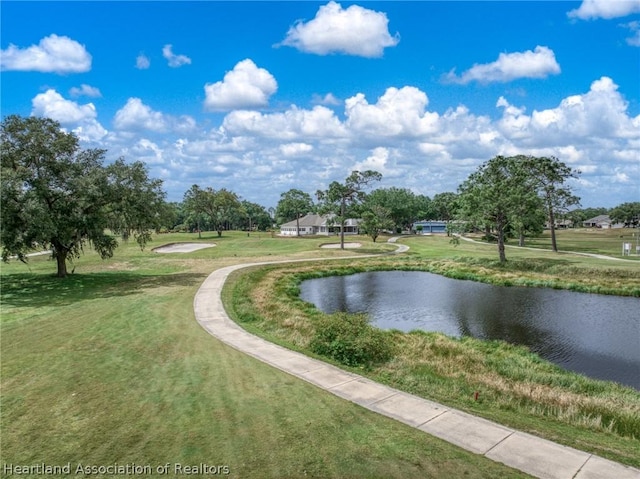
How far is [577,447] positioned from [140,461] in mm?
7712

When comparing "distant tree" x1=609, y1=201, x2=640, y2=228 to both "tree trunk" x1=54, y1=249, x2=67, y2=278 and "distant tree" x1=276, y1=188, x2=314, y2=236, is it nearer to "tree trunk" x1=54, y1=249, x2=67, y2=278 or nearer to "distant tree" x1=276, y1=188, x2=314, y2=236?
"distant tree" x1=276, y1=188, x2=314, y2=236

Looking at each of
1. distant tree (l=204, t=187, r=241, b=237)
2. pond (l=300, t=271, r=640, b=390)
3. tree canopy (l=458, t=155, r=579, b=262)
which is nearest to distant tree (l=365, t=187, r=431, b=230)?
distant tree (l=204, t=187, r=241, b=237)

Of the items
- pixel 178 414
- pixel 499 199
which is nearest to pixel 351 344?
pixel 178 414

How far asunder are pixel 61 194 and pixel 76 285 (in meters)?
5.84

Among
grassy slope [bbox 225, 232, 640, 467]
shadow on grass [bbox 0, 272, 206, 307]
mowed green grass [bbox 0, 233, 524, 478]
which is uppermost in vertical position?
shadow on grass [bbox 0, 272, 206, 307]

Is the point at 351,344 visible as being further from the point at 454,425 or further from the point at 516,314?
the point at 516,314

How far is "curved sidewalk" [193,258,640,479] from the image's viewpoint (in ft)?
22.2

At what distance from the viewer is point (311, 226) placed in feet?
346

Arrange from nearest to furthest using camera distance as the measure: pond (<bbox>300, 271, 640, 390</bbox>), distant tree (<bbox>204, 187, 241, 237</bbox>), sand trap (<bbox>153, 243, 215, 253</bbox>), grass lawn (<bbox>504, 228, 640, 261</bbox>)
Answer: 1. pond (<bbox>300, 271, 640, 390</bbox>)
2. grass lawn (<bbox>504, 228, 640, 261</bbox>)
3. sand trap (<bbox>153, 243, 215, 253</bbox>)
4. distant tree (<bbox>204, 187, 241, 237</bbox>)

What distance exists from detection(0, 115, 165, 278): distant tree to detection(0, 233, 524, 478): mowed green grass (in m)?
7.87

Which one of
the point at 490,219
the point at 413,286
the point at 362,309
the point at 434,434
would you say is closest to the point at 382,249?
the point at 490,219

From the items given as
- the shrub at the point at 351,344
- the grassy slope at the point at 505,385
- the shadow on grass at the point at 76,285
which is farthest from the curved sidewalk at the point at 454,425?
the shadow on grass at the point at 76,285

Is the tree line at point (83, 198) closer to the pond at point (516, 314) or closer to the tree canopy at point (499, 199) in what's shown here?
the tree canopy at point (499, 199)

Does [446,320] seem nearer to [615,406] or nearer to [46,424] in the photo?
[615,406]
